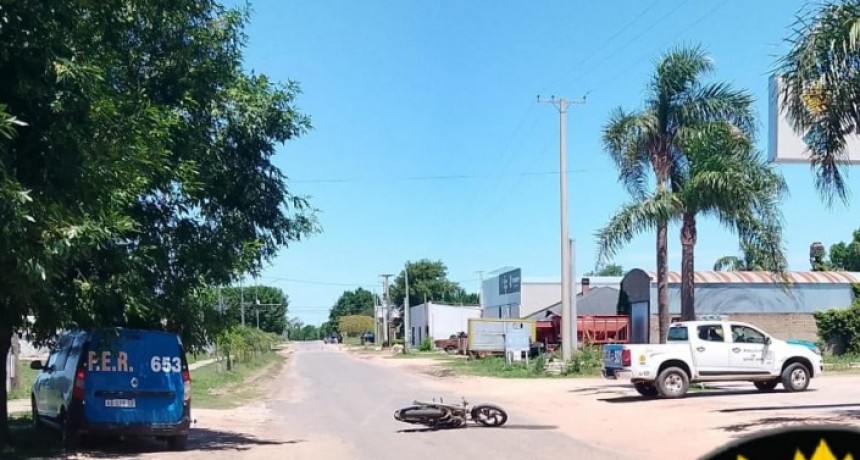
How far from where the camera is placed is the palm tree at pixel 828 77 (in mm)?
13953

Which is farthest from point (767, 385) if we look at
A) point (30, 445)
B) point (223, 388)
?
point (223, 388)

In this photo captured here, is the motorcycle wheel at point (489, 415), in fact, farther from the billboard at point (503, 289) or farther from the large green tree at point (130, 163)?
the billboard at point (503, 289)

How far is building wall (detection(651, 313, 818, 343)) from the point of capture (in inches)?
1939

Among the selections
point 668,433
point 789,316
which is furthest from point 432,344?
point 668,433

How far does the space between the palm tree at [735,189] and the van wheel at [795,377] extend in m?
4.44

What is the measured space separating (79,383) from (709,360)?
15.7 metres

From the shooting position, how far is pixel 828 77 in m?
14.2

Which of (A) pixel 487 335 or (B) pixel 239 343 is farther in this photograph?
(A) pixel 487 335

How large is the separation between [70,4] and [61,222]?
7.13ft

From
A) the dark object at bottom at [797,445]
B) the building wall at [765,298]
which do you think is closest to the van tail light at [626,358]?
the dark object at bottom at [797,445]

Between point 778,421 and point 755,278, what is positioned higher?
point 755,278

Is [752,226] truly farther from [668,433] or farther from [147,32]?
[147,32]

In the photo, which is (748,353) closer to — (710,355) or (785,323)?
(710,355)

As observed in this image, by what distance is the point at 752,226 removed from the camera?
27297 mm
